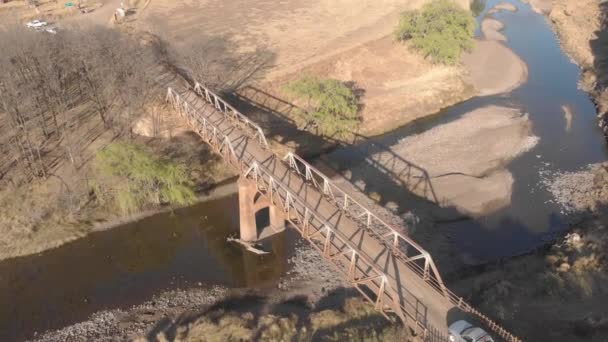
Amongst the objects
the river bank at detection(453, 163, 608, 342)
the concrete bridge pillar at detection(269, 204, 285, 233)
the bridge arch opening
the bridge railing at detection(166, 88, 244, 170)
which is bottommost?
the river bank at detection(453, 163, 608, 342)

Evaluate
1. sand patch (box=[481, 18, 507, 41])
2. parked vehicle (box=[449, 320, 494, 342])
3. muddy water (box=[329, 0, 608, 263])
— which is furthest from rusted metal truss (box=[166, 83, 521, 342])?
sand patch (box=[481, 18, 507, 41])

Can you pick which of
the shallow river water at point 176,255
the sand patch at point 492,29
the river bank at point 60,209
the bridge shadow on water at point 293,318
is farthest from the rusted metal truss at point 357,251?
the sand patch at point 492,29

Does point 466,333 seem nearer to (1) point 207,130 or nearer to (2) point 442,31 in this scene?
(1) point 207,130

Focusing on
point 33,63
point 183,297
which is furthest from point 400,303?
point 33,63

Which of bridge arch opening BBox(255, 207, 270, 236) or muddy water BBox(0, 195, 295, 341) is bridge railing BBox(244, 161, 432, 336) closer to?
bridge arch opening BBox(255, 207, 270, 236)

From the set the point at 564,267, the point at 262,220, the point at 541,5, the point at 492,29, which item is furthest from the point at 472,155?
the point at 541,5

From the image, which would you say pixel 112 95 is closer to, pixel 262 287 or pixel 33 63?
pixel 33 63

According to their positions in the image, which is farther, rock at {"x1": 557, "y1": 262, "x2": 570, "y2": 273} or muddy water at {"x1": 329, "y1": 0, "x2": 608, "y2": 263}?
muddy water at {"x1": 329, "y1": 0, "x2": 608, "y2": 263}
